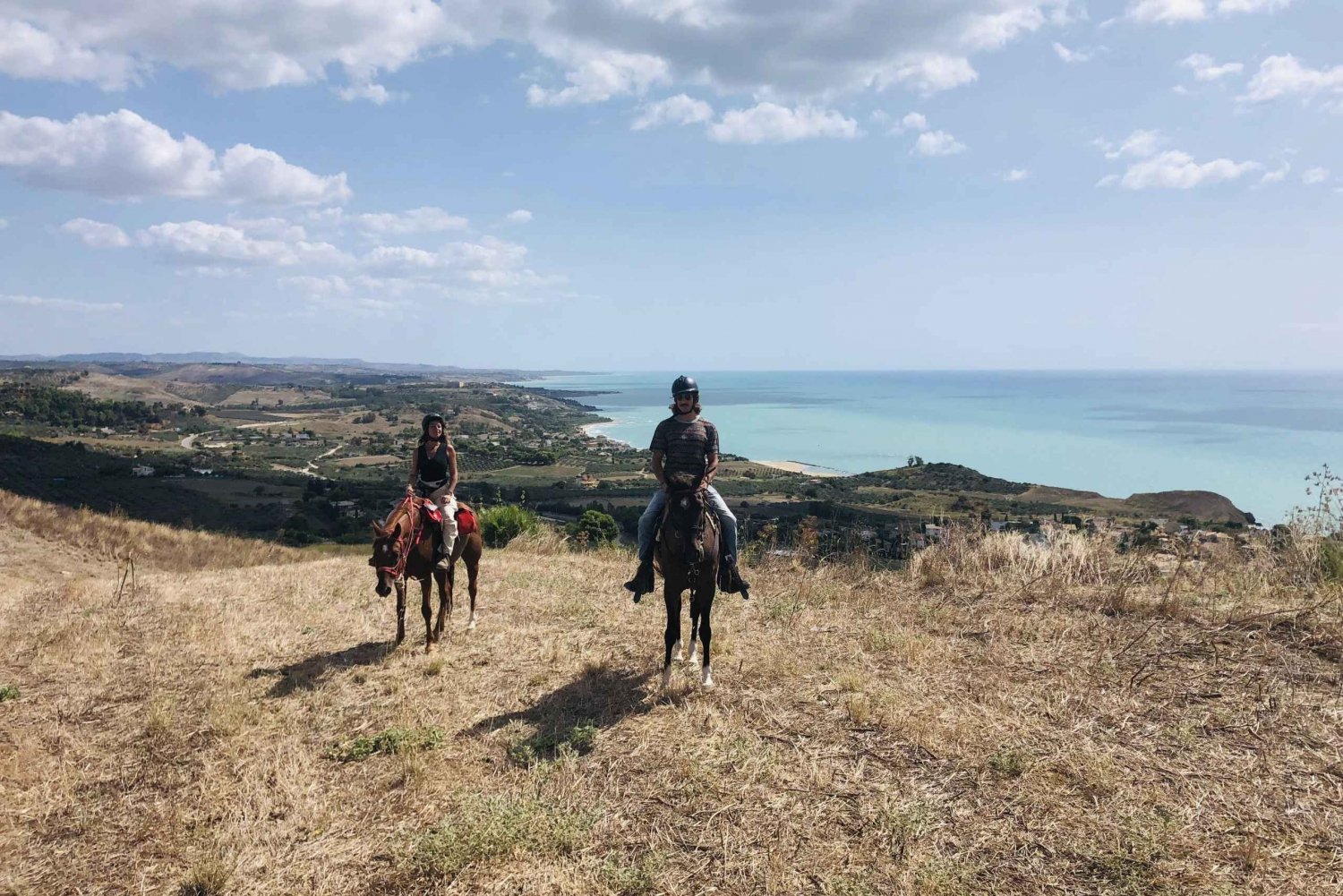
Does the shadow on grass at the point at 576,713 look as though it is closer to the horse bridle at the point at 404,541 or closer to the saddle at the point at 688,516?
the saddle at the point at 688,516

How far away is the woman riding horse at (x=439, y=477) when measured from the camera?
8.22 metres

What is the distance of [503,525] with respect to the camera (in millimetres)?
18031

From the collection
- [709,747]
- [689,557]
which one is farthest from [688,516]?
[709,747]

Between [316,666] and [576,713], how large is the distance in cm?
338

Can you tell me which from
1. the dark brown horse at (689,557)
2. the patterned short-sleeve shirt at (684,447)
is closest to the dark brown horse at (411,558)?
the dark brown horse at (689,557)

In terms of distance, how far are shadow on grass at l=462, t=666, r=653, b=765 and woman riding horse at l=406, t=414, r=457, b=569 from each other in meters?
2.43

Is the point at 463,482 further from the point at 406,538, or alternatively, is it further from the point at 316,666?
the point at 406,538

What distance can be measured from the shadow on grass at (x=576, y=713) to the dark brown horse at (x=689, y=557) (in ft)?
1.54

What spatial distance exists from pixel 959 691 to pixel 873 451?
5232 inches

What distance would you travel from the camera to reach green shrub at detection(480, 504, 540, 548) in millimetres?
17922

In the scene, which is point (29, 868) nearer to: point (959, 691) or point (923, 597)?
point (959, 691)

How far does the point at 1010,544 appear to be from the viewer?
10922mm

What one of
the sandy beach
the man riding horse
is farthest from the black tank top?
the sandy beach

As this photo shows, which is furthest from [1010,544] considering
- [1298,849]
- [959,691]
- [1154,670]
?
[1298,849]
